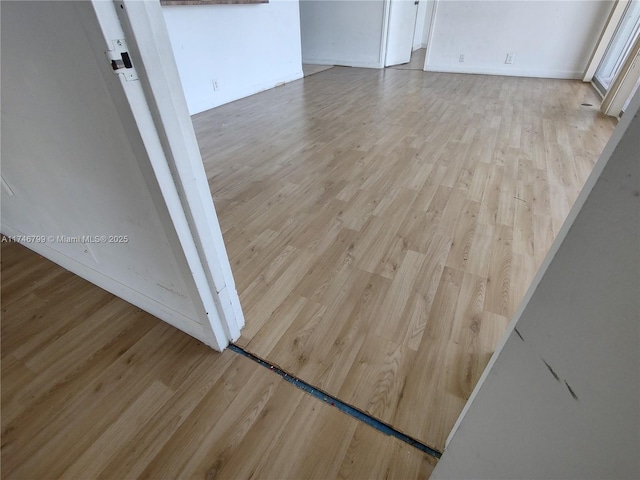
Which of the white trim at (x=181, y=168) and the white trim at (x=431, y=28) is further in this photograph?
the white trim at (x=431, y=28)

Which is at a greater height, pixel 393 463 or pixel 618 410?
pixel 618 410

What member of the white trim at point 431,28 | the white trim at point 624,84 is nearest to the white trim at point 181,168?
the white trim at point 624,84

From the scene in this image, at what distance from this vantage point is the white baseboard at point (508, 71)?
4508 millimetres

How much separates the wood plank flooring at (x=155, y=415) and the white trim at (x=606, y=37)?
18.1ft

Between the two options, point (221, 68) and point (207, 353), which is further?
point (221, 68)

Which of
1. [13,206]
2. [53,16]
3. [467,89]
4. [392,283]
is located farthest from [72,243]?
[467,89]

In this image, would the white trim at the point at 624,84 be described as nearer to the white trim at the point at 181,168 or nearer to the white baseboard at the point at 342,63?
the white baseboard at the point at 342,63

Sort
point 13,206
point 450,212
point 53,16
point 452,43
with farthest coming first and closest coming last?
point 452,43
point 450,212
point 13,206
point 53,16

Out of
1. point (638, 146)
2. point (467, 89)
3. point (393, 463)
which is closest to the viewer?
point (638, 146)

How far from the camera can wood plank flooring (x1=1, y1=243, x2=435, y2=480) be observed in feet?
2.76

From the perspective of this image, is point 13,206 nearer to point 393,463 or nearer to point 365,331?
point 365,331

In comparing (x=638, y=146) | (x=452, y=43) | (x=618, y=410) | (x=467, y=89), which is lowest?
(x=467, y=89)

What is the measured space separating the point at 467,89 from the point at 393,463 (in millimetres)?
4598

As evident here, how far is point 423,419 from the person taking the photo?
0.92 m
